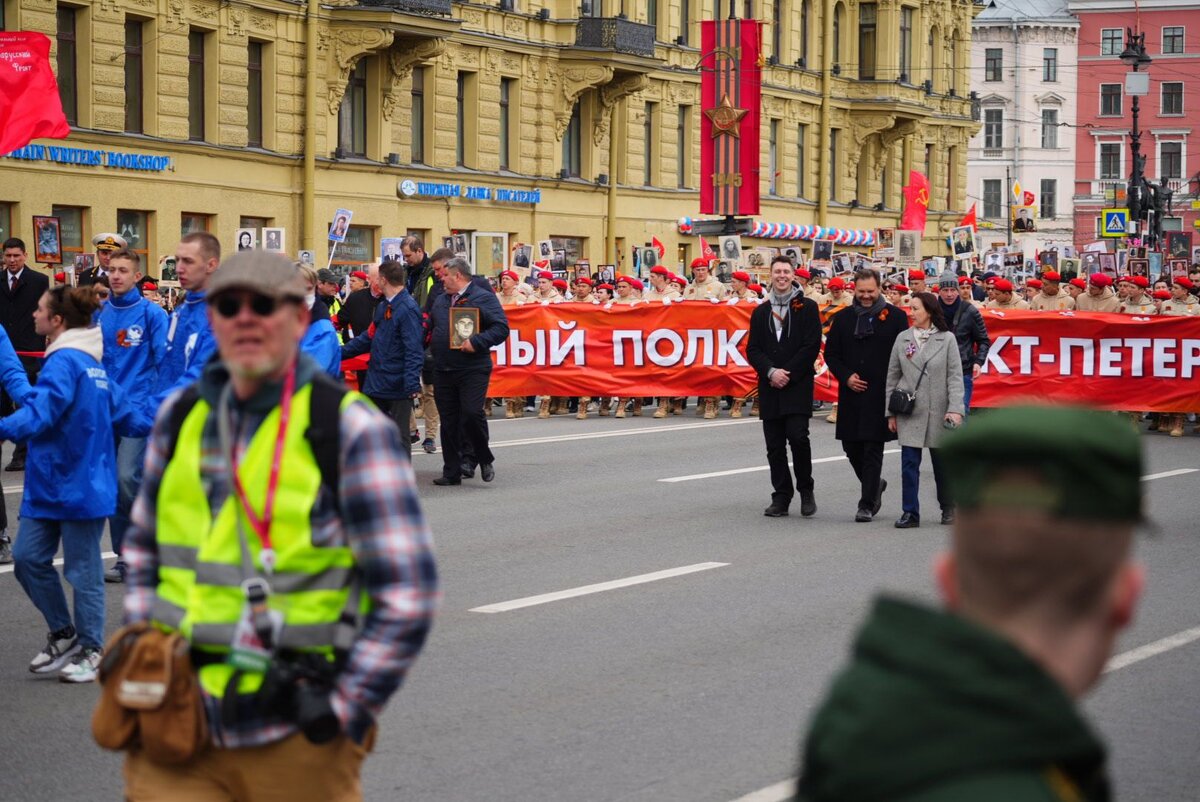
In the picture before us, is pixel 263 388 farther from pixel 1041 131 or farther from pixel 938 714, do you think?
pixel 1041 131

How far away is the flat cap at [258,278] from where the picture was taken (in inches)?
146

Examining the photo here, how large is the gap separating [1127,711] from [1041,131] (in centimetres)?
11014

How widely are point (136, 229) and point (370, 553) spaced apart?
3318 cm

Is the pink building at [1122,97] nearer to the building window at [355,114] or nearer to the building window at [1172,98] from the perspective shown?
the building window at [1172,98]

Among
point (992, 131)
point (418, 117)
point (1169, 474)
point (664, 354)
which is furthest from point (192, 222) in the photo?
point (992, 131)

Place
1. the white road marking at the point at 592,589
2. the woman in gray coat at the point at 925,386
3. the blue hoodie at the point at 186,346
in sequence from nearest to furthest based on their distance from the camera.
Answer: the blue hoodie at the point at 186,346
the white road marking at the point at 592,589
the woman in gray coat at the point at 925,386

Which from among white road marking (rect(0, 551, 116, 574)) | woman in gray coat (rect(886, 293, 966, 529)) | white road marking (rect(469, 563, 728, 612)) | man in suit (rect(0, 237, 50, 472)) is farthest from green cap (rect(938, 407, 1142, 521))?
man in suit (rect(0, 237, 50, 472))

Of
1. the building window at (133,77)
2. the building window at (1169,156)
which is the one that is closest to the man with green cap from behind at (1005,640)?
the building window at (133,77)

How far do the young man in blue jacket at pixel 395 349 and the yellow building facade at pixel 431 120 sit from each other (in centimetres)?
1797

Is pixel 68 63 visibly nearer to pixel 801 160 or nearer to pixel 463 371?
pixel 463 371

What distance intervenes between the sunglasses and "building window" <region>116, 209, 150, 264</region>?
32359 mm

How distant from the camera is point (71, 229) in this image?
33.9 meters

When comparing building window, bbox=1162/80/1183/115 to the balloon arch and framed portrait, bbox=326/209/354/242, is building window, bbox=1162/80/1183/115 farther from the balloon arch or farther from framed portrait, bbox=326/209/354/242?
framed portrait, bbox=326/209/354/242

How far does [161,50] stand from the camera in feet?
118
